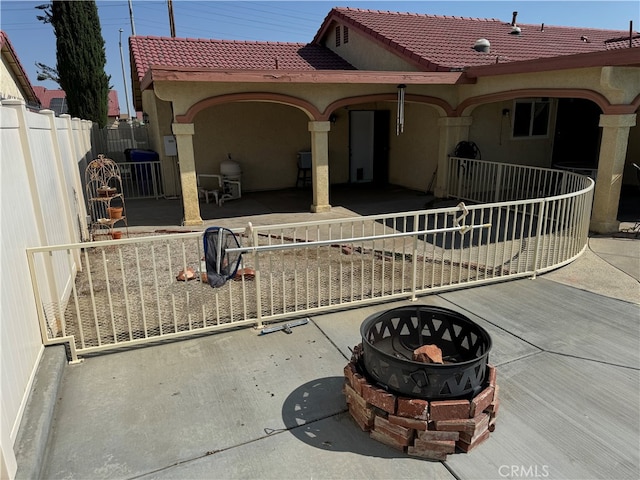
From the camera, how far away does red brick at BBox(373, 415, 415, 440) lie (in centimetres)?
262

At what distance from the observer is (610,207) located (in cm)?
777

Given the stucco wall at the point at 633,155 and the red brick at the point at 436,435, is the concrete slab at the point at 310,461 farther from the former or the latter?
the stucco wall at the point at 633,155

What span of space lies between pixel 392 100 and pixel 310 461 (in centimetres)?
871

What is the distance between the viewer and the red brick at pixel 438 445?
2609 mm

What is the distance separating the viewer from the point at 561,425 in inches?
114

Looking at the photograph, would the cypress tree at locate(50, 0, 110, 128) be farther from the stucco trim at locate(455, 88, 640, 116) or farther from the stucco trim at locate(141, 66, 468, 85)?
the stucco trim at locate(455, 88, 640, 116)

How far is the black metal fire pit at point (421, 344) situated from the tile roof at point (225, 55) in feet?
29.5

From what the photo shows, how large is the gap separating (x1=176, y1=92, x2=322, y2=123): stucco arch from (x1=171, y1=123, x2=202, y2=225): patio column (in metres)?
0.18

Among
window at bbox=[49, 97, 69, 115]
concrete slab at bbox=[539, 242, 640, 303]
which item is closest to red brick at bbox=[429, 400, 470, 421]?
concrete slab at bbox=[539, 242, 640, 303]

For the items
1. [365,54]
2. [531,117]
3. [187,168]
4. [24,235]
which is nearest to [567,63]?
[531,117]

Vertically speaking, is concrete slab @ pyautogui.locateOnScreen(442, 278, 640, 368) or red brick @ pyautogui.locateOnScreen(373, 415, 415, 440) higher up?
red brick @ pyautogui.locateOnScreen(373, 415, 415, 440)

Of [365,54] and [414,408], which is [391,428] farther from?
[365,54]

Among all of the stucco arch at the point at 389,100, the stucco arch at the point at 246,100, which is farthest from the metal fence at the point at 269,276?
the stucco arch at the point at 389,100

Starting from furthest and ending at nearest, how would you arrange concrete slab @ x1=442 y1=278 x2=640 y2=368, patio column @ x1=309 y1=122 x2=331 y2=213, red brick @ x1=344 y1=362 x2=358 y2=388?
patio column @ x1=309 y1=122 x2=331 y2=213 < concrete slab @ x1=442 y1=278 x2=640 y2=368 < red brick @ x1=344 y1=362 x2=358 y2=388
